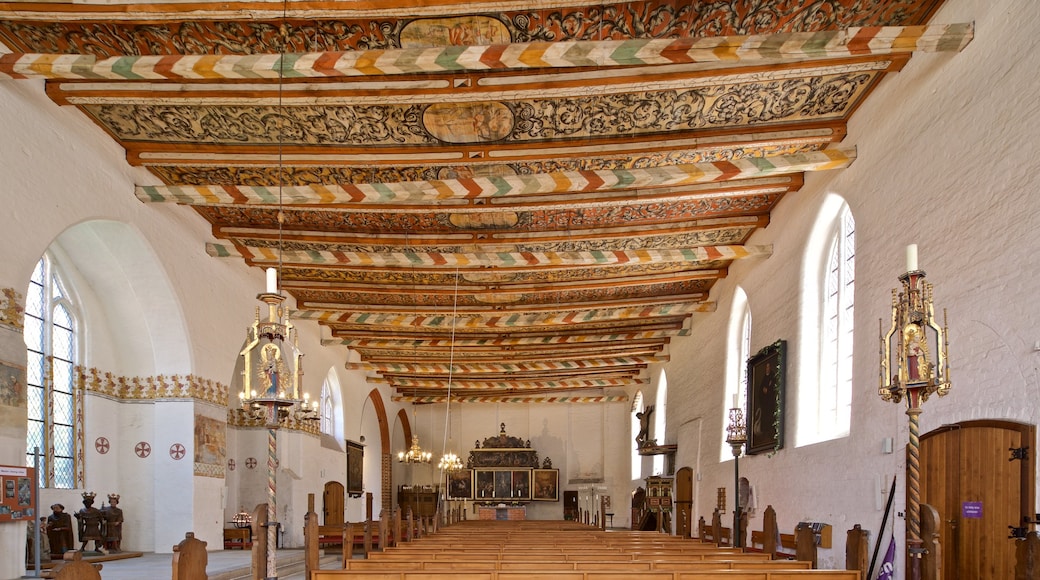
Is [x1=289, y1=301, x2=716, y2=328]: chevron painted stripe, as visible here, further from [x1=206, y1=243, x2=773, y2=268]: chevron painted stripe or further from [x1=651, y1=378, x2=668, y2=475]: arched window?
[x1=651, y1=378, x2=668, y2=475]: arched window

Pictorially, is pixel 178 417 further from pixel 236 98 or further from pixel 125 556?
pixel 236 98

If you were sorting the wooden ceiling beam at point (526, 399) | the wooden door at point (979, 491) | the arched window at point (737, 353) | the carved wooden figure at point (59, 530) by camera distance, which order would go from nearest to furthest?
the wooden door at point (979, 491) < the carved wooden figure at point (59, 530) < the arched window at point (737, 353) < the wooden ceiling beam at point (526, 399)

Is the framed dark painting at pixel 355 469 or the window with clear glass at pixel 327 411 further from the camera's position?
the framed dark painting at pixel 355 469

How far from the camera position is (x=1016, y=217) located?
23.5 ft

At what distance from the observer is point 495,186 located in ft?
37.4

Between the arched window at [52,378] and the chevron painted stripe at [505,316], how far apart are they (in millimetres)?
5734

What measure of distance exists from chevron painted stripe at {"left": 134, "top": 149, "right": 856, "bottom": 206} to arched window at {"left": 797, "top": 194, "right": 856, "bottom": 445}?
1.03 meters

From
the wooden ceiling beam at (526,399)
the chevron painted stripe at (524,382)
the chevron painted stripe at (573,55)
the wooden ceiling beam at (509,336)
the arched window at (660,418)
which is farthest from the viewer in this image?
the wooden ceiling beam at (526,399)

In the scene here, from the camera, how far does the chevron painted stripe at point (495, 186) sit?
11117 mm

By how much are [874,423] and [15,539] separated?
384 inches

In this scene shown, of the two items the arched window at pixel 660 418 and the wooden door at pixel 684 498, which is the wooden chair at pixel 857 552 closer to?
the wooden door at pixel 684 498

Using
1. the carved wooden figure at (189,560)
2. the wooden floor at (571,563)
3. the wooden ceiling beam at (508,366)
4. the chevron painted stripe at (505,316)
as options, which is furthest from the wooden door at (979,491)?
the wooden ceiling beam at (508,366)

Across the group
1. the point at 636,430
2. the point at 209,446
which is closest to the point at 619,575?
the point at 209,446

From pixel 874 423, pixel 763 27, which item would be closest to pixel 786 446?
pixel 874 423
